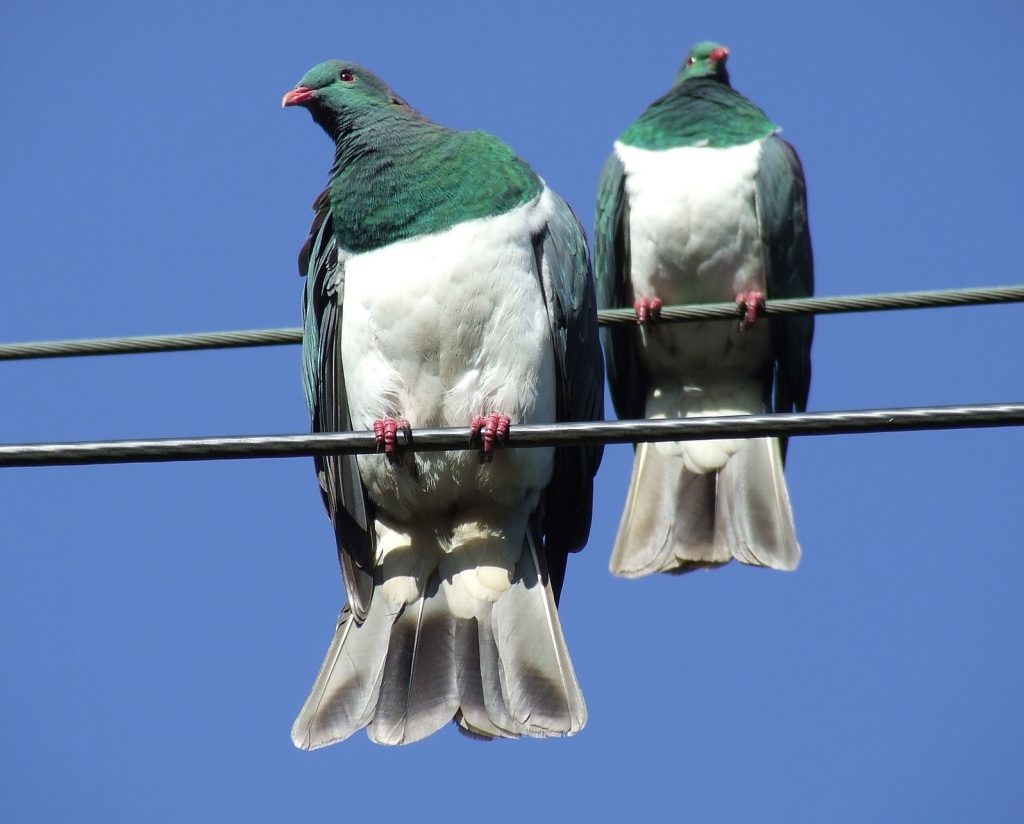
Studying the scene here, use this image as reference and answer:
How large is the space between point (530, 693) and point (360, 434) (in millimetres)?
1145

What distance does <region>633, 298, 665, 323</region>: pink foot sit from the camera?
599 centimetres

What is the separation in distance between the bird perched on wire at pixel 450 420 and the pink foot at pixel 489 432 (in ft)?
0.54

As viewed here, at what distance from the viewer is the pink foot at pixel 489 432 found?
14.4ft

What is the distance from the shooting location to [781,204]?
6676 millimetres

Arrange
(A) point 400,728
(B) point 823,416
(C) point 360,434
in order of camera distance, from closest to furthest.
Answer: (B) point 823,416
(C) point 360,434
(A) point 400,728

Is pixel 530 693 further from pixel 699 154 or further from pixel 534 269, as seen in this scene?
pixel 699 154

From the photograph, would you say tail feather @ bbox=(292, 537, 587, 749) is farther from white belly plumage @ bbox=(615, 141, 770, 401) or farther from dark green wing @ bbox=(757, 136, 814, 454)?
dark green wing @ bbox=(757, 136, 814, 454)

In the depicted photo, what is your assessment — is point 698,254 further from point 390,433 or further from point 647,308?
point 390,433

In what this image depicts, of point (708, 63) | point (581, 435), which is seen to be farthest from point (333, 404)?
point (708, 63)

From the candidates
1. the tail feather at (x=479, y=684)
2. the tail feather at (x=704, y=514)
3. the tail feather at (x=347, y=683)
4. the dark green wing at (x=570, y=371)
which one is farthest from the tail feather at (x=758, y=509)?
the tail feather at (x=347, y=683)

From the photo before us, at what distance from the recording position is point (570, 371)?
5176 millimetres

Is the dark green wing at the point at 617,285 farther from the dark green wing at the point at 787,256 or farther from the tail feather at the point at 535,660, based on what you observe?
the tail feather at the point at 535,660

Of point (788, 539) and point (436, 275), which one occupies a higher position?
point (436, 275)

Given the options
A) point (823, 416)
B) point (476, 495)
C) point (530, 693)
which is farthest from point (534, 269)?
point (823, 416)
